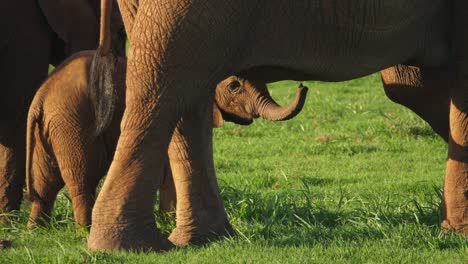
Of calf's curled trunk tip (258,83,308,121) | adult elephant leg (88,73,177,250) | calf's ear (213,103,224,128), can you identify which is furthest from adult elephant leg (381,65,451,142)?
adult elephant leg (88,73,177,250)

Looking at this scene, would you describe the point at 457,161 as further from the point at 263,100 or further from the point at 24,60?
the point at 24,60

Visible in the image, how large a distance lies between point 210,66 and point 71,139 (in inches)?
51.5

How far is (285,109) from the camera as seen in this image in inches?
291

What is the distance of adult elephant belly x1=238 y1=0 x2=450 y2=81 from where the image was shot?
631 centimetres

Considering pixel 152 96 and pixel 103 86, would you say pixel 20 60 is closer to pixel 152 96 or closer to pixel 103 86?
pixel 103 86

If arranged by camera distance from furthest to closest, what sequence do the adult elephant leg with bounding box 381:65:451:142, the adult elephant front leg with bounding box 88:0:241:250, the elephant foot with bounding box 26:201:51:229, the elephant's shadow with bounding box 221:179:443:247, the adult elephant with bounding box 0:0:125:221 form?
the adult elephant with bounding box 0:0:125:221 → the elephant foot with bounding box 26:201:51:229 → the adult elephant leg with bounding box 381:65:451:142 → the elephant's shadow with bounding box 221:179:443:247 → the adult elephant front leg with bounding box 88:0:241:250

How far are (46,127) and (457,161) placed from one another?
7.27 ft

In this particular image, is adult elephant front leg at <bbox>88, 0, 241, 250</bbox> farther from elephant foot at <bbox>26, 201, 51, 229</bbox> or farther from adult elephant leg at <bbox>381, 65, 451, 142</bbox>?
adult elephant leg at <bbox>381, 65, 451, 142</bbox>

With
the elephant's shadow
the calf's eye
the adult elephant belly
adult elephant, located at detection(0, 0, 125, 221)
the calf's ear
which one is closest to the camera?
the adult elephant belly

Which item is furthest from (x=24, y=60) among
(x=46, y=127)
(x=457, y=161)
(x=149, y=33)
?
(x=457, y=161)

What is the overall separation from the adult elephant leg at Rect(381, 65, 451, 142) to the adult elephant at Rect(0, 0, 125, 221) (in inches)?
74.4

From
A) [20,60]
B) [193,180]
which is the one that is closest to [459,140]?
[193,180]

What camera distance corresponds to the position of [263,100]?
782 centimetres

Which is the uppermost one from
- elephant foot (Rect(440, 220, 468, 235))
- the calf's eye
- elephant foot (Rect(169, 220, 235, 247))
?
the calf's eye
